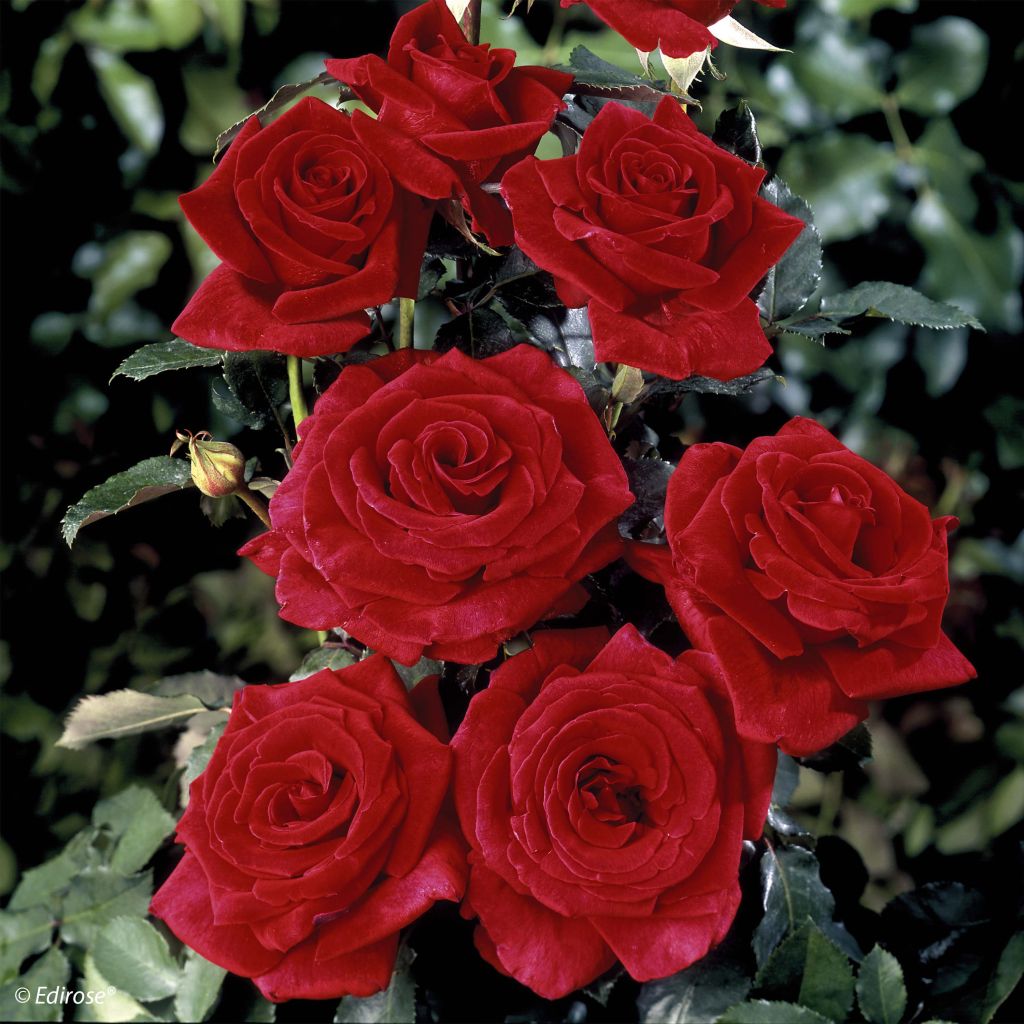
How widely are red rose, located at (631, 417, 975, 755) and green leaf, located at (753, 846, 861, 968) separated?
0.11 m

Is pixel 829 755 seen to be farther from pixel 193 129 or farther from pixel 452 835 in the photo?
pixel 193 129

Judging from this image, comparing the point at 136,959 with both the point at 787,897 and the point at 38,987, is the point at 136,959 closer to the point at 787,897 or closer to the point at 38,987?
the point at 38,987

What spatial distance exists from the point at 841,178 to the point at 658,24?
416mm

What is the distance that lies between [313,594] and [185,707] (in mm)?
195

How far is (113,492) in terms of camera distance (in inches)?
14.3

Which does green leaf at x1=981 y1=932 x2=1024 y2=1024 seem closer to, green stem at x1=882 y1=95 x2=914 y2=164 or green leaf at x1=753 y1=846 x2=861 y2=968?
green leaf at x1=753 y1=846 x2=861 y2=968

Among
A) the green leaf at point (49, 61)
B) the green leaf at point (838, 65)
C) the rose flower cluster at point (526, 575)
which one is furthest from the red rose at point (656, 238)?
the green leaf at point (49, 61)

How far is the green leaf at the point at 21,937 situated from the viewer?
500mm

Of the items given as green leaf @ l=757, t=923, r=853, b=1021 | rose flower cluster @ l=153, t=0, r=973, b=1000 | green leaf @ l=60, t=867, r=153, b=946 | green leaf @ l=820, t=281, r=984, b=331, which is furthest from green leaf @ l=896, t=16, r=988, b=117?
green leaf @ l=60, t=867, r=153, b=946

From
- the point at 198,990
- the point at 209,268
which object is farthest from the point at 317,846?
the point at 209,268

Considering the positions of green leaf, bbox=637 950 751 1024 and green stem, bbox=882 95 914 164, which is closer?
green leaf, bbox=637 950 751 1024

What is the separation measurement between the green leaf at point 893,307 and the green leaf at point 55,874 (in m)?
0.45

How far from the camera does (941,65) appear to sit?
2.12ft

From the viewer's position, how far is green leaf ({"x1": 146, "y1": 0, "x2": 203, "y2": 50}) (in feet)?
2.14
